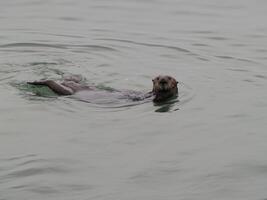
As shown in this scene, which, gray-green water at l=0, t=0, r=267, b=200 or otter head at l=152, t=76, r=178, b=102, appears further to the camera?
otter head at l=152, t=76, r=178, b=102

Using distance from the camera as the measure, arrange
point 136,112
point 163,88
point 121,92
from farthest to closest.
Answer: point 121,92 < point 163,88 < point 136,112

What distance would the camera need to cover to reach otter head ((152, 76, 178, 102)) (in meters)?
10.1

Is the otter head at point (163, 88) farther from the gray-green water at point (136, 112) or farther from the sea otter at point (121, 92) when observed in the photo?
the gray-green water at point (136, 112)

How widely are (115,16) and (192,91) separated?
20.0ft

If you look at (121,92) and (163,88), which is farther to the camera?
(121,92)

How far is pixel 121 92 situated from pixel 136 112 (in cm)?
60

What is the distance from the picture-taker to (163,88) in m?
10.1

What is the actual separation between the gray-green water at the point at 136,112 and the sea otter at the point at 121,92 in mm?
174

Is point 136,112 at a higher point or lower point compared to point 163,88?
lower

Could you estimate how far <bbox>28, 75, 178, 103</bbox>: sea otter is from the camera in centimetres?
1009

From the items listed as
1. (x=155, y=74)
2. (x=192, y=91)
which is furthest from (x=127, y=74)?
(x=192, y=91)

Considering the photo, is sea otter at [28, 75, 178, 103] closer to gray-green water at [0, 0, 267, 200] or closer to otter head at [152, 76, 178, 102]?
otter head at [152, 76, 178, 102]

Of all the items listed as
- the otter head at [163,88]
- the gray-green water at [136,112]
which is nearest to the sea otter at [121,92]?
the otter head at [163,88]

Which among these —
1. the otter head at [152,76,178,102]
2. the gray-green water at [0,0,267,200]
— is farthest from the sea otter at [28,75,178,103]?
the gray-green water at [0,0,267,200]
